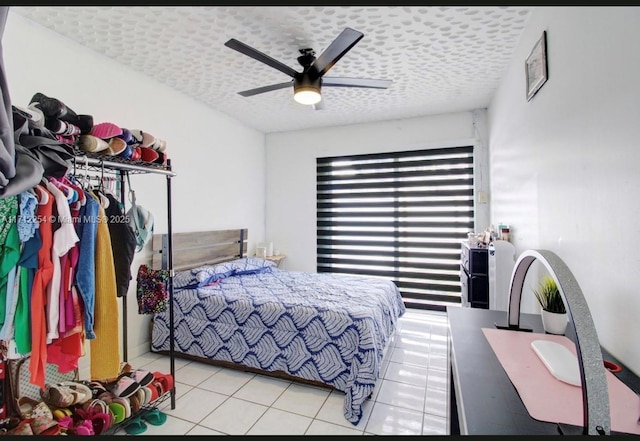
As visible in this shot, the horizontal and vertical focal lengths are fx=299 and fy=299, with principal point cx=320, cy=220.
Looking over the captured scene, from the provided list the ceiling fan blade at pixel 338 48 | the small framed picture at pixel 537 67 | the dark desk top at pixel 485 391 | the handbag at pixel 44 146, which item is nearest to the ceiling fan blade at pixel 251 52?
the ceiling fan blade at pixel 338 48

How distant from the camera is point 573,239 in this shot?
4.97 feet

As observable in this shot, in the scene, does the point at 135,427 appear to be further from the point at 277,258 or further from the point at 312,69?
the point at 277,258

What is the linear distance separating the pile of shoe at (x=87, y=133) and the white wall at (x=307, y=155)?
2.90 m

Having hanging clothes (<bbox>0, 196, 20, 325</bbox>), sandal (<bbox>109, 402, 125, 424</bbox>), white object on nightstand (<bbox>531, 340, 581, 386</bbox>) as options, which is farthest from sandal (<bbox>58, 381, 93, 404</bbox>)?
white object on nightstand (<bbox>531, 340, 581, 386</bbox>)

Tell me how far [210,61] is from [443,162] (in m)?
3.14

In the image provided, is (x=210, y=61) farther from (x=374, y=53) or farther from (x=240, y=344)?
(x=240, y=344)

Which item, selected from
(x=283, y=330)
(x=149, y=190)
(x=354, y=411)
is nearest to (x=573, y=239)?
(x=354, y=411)

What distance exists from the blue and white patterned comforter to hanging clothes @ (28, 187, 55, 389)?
1.40 m

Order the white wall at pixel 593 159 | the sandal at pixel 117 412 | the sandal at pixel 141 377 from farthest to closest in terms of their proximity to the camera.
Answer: the sandal at pixel 141 377
the sandal at pixel 117 412
the white wall at pixel 593 159

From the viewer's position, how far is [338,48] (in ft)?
6.29

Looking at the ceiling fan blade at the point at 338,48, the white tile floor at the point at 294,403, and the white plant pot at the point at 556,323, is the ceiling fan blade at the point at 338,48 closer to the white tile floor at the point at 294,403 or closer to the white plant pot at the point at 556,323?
the white plant pot at the point at 556,323

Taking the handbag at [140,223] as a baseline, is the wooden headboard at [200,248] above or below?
below

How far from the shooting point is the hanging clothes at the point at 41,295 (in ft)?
4.33

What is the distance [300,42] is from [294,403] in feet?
9.22
